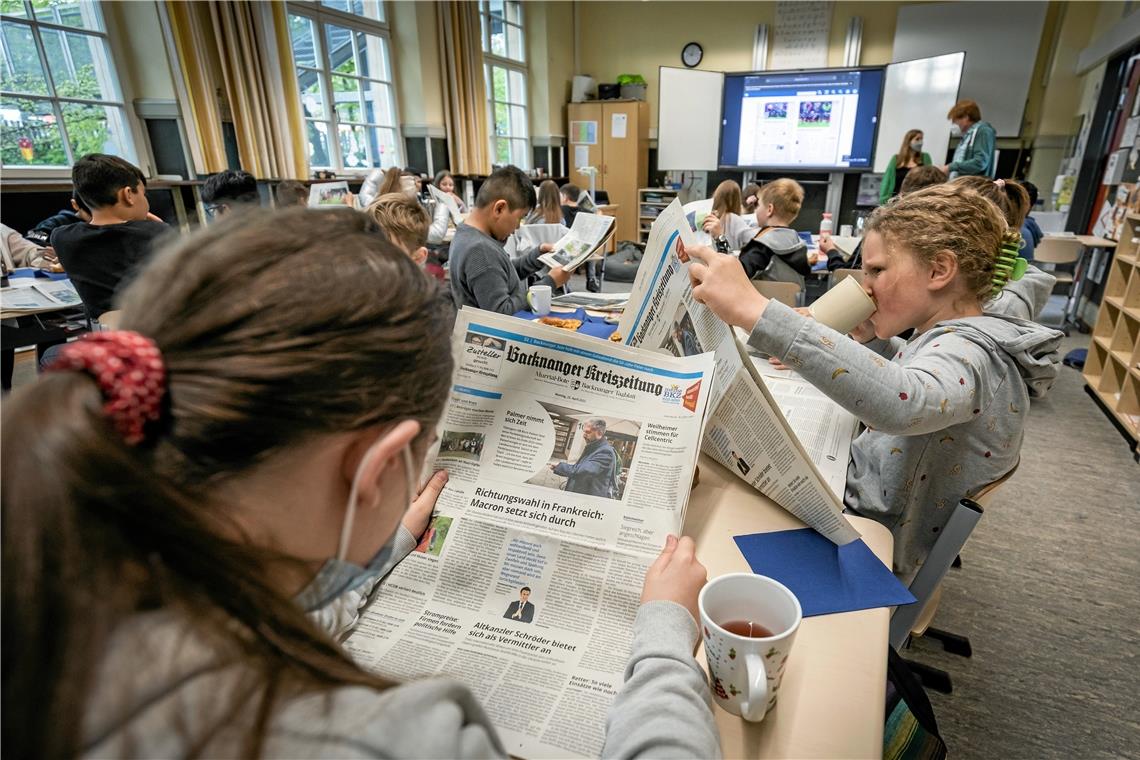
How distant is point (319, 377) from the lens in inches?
14.8

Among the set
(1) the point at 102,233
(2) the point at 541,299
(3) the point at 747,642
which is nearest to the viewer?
(3) the point at 747,642

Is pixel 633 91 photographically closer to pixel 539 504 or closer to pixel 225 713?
pixel 539 504

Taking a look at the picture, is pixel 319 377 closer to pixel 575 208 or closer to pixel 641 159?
pixel 575 208

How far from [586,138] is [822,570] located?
781cm

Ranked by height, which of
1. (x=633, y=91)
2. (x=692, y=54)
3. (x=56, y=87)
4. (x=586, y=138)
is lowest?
(x=586, y=138)

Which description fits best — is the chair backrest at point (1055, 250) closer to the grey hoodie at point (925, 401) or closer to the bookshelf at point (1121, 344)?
the bookshelf at point (1121, 344)

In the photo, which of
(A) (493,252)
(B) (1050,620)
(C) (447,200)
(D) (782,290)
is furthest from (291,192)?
(B) (1050,620)

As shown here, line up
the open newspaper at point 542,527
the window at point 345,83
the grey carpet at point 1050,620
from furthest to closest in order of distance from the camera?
the window at point 345,83
the grey carpet at point 1050,620
the open newspaper at point 542,527

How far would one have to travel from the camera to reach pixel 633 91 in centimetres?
748

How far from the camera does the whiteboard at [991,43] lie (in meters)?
5.74

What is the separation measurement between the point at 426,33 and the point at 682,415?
244 inches

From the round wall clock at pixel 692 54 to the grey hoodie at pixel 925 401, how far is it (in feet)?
24.8

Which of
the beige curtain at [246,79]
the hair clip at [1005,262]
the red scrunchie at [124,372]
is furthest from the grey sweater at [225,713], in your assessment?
the beige curtain at [246,79]

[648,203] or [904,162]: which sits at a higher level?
[904,162]
